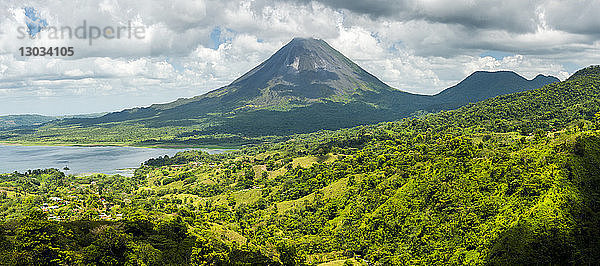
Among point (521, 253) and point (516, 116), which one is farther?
point (516, 116)

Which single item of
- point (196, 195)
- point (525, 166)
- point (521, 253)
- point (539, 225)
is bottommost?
point (196, 195)

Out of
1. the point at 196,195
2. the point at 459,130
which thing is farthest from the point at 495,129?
the point at 196,195

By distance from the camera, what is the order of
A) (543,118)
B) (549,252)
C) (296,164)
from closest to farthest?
1. (549,252)
2. (543,118)
3. (296,164)

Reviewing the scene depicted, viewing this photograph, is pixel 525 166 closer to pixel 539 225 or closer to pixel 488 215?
pixel 488 215

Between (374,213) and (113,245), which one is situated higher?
(113,245)

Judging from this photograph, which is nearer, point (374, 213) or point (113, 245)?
point (113, 245)

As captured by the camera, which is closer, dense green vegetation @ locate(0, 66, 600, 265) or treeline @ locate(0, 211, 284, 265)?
treeline @ locate(0, 211, 284, 265)

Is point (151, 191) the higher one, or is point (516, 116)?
point (516, 116)

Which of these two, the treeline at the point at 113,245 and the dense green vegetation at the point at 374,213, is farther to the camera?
the dense green vegetation at the point at 374,213
